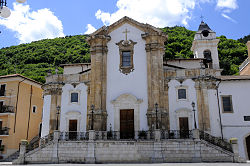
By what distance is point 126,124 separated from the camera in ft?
82.7

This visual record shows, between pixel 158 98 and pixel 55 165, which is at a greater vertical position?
pixel 158 98

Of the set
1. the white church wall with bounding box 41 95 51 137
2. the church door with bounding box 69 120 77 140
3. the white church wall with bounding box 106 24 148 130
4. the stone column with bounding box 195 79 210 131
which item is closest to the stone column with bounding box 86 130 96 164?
the white church wall with bounding box 106 24 148 130

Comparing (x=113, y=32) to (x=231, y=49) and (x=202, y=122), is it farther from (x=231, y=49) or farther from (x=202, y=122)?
(x=231, y=49)

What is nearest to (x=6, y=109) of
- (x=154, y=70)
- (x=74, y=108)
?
(x=74, y=108)

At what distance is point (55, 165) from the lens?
64.6ft

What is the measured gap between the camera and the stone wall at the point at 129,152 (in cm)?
2062

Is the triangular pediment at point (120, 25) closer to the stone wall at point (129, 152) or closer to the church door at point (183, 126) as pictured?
the church door at point (183, 126)

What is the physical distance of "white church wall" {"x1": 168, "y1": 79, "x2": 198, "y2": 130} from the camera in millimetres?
24688

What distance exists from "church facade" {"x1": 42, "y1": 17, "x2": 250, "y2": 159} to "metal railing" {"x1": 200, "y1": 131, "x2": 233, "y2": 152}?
161cm

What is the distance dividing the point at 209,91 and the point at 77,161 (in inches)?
558

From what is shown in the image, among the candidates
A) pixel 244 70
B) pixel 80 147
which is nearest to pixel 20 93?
pixel 80 147

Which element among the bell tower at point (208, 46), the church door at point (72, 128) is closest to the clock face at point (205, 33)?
the bell tower at point (208, 46)

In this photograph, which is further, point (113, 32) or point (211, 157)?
point (113, 32)

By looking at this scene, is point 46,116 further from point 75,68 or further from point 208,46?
point 208,46
